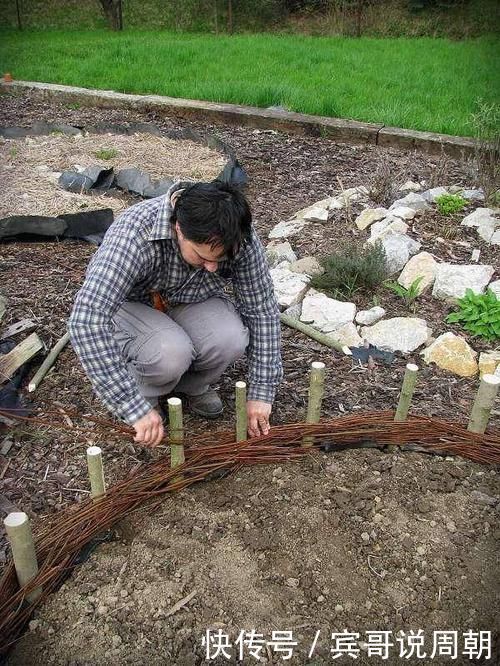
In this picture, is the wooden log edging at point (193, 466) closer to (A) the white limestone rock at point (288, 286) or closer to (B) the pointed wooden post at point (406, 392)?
(B) the pointed wooden post at point (406, 392)

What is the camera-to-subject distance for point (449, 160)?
524 centimetres

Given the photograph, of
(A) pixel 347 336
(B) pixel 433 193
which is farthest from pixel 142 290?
(B) pixel 433 193

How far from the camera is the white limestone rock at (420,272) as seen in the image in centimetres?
340

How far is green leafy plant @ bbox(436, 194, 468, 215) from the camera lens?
159 inches

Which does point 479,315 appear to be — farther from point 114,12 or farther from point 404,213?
point 114,12

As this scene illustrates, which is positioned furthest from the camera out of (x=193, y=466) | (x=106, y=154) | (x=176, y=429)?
(x=106, y=154)

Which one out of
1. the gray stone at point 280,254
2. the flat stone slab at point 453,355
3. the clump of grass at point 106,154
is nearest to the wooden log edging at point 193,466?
the flat stone slab at point 453,355

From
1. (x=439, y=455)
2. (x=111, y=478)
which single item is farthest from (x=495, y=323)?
(x=111, y=478)

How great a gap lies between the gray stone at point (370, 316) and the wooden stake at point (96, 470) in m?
1.66

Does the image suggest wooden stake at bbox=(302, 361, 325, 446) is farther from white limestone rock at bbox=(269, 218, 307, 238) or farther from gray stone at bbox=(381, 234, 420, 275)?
white limestone rock at bbox=(269, 218, 307, 238)

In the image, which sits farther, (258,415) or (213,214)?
(258,415)

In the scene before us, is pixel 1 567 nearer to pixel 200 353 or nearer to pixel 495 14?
pixel 200 353

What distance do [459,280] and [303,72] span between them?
6066mm

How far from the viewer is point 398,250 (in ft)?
11.7
